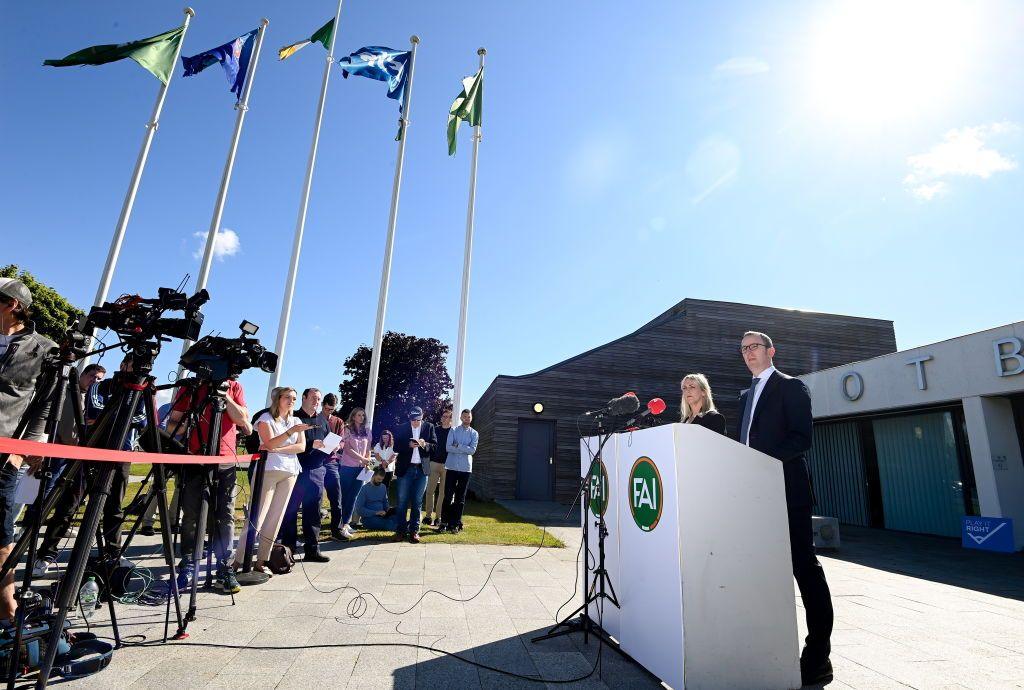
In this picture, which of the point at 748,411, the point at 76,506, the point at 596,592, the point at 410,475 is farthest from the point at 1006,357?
the point at 76,506

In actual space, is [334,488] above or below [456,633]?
above

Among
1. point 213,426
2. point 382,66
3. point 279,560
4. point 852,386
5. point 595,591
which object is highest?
point 382,66

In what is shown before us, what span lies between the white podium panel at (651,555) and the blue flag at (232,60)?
13.5 metres

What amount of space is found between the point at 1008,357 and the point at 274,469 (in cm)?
1347

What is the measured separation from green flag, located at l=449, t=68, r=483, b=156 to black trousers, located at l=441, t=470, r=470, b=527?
342 inches

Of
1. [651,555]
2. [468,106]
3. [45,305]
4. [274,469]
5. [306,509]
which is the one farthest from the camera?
[45,305]

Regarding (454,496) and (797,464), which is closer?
(797,464)

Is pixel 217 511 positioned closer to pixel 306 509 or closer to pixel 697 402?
pixel 306 509

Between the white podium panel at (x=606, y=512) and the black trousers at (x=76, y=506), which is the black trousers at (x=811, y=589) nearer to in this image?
the white podium panel at (x=606, y=512)

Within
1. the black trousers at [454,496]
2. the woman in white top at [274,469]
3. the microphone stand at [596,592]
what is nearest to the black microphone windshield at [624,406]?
the microphone stand at [596,592]

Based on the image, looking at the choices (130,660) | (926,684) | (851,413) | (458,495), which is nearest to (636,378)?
(851,413)

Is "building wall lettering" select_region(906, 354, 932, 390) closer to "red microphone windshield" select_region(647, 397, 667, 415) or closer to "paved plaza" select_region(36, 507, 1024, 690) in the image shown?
"paved plaza" select_region(36, 507, 1024, 690)

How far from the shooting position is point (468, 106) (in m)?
12.6

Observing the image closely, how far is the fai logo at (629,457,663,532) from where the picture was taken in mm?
2729
